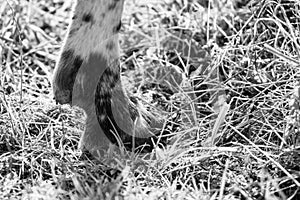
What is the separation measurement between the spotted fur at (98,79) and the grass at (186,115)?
5.5 inches

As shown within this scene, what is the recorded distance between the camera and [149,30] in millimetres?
3590

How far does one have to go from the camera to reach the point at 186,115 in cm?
276

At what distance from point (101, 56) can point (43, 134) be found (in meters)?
0.44

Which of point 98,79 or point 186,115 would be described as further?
point 186,115

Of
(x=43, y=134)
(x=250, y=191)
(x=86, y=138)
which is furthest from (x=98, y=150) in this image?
(x=250, y=191)

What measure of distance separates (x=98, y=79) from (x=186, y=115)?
1.49 ft

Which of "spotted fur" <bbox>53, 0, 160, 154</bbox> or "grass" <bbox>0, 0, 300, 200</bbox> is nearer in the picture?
"grass" <bbox>0, 0, 300, 200</bbox>

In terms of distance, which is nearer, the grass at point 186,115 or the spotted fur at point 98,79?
the grass at point 186,115

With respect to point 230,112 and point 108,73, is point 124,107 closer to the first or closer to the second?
point 108,73

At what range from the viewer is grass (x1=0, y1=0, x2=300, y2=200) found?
2320 millimetres

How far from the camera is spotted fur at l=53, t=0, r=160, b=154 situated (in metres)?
2.47

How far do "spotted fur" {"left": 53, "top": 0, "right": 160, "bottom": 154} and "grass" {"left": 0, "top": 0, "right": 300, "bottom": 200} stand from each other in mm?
140

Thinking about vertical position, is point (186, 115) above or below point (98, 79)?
below

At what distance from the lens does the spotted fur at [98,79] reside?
97.3 inches
